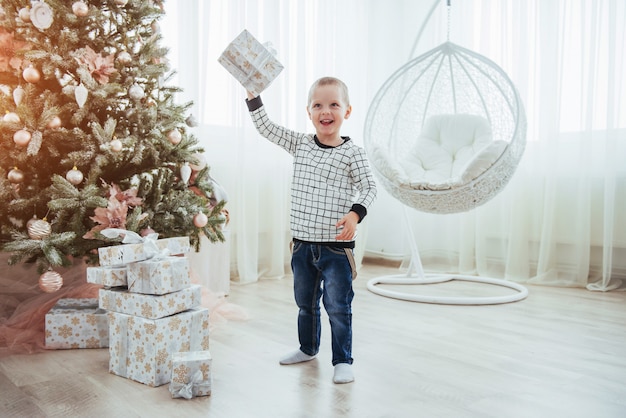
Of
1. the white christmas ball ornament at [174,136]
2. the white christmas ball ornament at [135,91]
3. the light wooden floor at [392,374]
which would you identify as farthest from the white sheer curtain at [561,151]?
the white christmas ball ornament at [135,91]

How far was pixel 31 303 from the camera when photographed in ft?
6.59

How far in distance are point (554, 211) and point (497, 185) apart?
0.66m

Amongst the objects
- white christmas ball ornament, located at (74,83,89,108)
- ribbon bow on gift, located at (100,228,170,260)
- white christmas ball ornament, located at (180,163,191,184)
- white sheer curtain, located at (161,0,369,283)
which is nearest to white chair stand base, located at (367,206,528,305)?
white sheer curtain, located at (161,0,369,283)

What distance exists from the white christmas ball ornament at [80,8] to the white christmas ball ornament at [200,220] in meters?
0.81

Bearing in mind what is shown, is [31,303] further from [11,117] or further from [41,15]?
[41,15]

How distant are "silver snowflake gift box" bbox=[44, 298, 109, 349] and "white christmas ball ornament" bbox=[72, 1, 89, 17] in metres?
1.02

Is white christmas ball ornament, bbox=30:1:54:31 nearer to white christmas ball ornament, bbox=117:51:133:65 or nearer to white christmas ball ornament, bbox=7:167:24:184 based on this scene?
white christmas ball ornament, bbox=117:51:133:65

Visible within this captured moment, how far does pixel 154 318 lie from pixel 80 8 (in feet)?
3.69

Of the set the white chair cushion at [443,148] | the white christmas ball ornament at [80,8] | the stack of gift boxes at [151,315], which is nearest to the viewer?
the stack of gift boxes at [151,315]

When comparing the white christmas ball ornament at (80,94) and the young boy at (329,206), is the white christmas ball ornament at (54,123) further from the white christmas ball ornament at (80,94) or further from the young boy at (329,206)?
the young boy at (329,206)

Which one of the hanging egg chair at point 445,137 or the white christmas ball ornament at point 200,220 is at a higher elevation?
the hanging egg chair at point 445,137

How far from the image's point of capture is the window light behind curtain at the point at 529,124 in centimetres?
296

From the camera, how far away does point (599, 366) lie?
1.71 m

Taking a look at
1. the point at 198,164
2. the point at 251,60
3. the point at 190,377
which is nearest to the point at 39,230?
the point at 198,164
